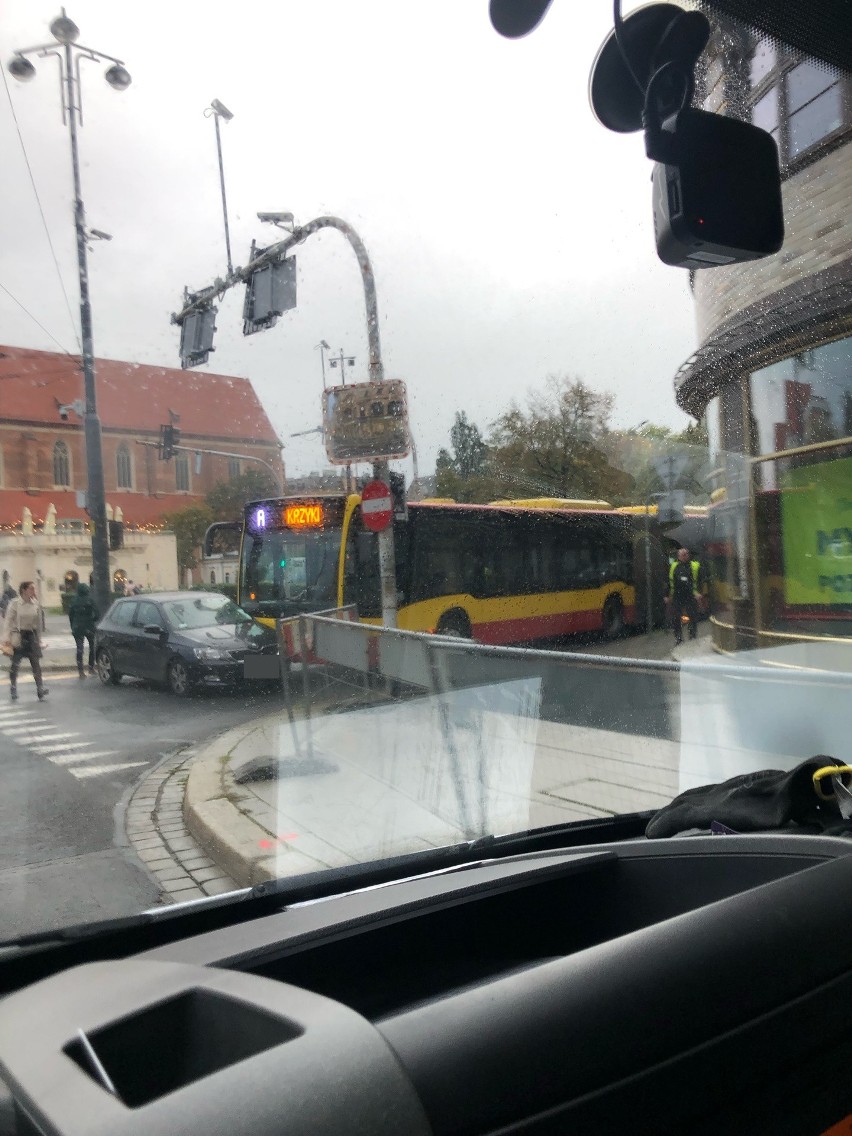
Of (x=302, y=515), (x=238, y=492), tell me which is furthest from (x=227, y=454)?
(x=302, y=515)

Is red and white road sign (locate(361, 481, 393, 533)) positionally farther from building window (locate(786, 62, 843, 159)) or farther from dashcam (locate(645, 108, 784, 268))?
building window (locate(786, 62, 843, 159))

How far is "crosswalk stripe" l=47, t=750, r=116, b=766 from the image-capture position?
1.90 m

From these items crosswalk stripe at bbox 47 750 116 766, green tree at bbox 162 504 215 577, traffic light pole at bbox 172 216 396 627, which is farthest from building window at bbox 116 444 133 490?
crosswalk stripe at bbox 47 750 116 766

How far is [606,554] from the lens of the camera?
10.3 feet

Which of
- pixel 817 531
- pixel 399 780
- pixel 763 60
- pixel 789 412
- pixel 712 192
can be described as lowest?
pixel 399 780

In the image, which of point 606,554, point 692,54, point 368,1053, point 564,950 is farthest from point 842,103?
point 368,1053

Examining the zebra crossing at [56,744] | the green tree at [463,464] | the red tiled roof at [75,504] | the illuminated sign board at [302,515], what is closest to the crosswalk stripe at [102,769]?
the zebra crossing at [56,744]

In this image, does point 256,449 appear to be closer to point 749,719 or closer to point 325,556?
point 325,556

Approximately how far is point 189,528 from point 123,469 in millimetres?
227

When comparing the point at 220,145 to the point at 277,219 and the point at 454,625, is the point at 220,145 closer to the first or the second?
the point at 277,219

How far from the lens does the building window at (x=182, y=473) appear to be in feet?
6.14

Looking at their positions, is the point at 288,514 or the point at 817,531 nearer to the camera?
the point at 288,514

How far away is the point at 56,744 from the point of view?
191 cm

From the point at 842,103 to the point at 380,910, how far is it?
110 inches
